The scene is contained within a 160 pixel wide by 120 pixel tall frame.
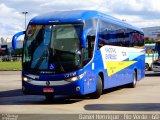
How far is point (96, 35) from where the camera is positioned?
56.7ft

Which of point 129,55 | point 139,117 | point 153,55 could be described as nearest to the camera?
point 139,117

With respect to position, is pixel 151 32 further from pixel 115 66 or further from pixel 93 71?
pixel 93 71

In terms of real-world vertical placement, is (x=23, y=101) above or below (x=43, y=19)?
below

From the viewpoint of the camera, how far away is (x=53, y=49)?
52.7 feet

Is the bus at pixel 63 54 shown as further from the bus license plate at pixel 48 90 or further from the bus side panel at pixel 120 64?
the bus side panel at pixel 120 64

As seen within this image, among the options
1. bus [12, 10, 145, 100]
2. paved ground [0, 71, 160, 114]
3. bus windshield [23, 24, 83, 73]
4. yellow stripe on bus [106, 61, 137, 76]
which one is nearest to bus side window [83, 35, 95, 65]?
bus [12, 10, 145, 100]

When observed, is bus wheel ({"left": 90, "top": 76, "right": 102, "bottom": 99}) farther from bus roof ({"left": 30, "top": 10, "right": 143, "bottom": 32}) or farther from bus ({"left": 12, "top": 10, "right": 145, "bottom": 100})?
bus roof ({"left": 30, "top": 10, "right": 143, "bottom": 32})

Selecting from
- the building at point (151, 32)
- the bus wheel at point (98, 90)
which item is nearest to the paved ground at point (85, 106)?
the bus wheel at point (98, 90)

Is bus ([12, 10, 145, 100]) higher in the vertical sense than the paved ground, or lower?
higher

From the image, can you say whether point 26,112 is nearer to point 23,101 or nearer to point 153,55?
point 23,101

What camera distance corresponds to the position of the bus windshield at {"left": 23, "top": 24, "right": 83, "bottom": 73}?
15867 mm

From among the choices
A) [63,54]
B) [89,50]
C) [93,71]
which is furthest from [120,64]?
[63,54]

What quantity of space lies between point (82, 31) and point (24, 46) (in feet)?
7.13

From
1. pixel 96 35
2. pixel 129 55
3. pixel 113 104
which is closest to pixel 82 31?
pixel 96 35
